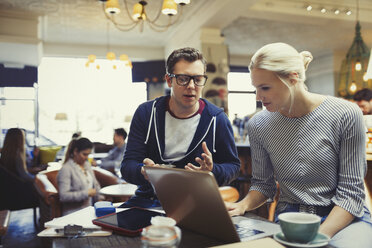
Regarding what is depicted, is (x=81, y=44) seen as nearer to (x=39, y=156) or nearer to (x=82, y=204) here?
(x=39, y=156)

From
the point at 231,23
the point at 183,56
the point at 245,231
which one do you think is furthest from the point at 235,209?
the point at 231,23

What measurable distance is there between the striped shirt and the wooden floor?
3065mm

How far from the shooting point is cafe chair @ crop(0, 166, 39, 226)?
4.25 meters

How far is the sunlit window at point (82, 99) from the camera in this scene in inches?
379

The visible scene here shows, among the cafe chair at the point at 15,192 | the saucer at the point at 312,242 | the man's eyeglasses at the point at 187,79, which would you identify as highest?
the man's eyeglasses at the point at 187,79

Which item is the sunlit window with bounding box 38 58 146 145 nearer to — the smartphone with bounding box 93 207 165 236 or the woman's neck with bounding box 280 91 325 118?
the woman's neck with bounding box 280 91 325 118

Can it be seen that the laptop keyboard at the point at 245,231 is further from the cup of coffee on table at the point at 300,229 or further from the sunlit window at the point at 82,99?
the sunlit window at the point at 82,99

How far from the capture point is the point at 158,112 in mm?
1841

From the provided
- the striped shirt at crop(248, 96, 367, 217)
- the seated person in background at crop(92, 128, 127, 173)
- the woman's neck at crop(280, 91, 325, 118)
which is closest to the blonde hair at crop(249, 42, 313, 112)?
the woman's neck at crop(280, 91, 325, 118)

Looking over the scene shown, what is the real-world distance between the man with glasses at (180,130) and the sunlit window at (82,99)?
809 cm

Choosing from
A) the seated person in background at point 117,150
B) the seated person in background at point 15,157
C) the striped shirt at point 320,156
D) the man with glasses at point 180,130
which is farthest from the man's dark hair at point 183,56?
the seated person in background at point 117,150

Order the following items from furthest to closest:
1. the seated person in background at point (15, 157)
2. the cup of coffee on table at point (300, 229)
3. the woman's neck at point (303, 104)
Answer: the seated person in background at point (15, 157), the woman's neck at point (303, 104), the cup of coffee on table at point (300, 229)

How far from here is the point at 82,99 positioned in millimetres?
9898

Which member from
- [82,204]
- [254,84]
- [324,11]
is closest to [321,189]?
[254,84]
